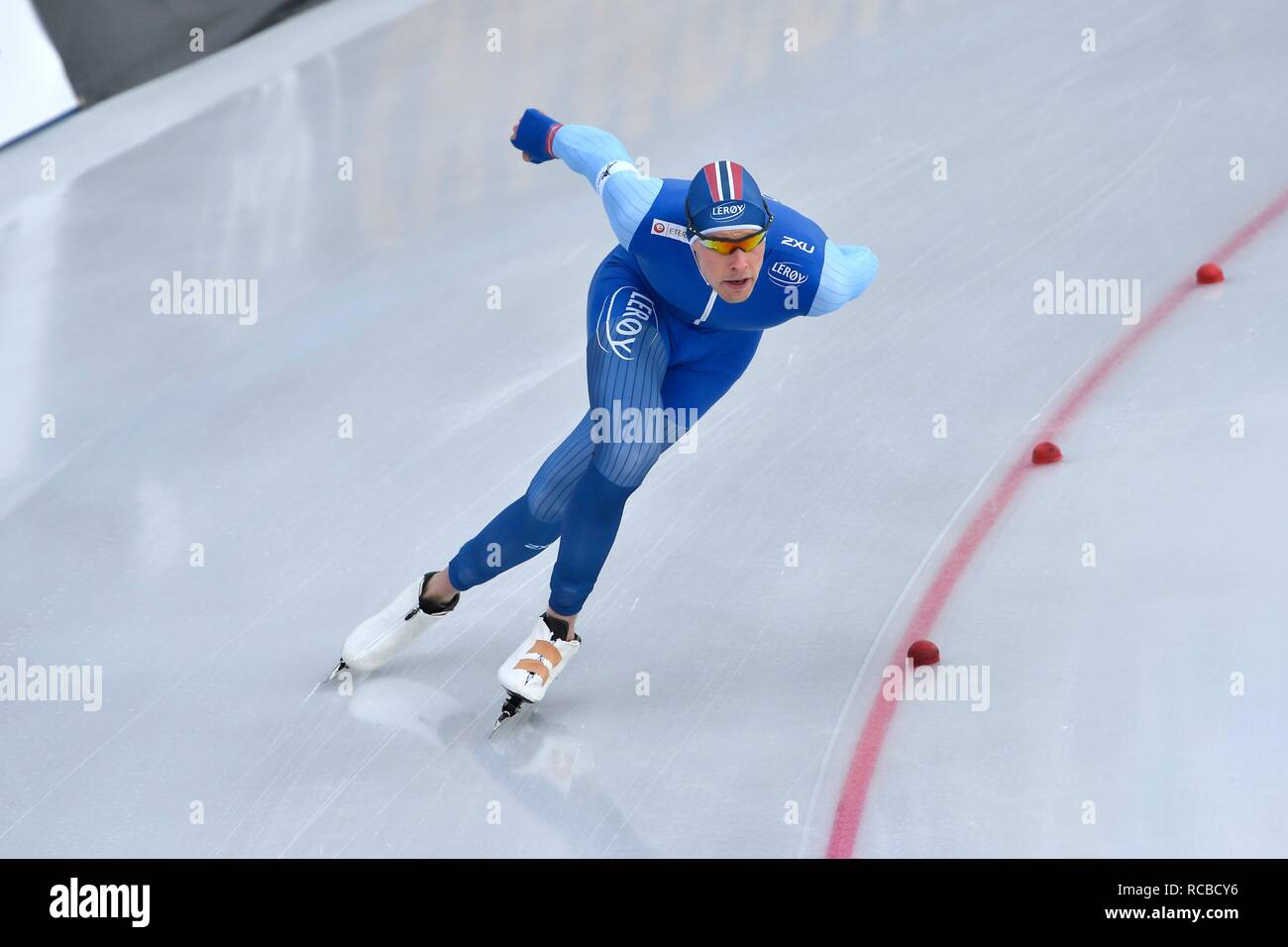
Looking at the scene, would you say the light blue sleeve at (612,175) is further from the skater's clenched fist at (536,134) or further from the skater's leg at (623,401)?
the skater's leg at (623,401)

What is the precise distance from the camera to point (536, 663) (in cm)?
333

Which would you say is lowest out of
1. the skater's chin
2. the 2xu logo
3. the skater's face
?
the skater's chin

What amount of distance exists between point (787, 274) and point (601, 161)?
1.78ft

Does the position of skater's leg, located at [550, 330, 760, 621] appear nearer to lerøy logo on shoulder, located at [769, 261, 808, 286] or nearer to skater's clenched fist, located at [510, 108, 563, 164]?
lerøy logo on shoulder, located at [769, 261, 808, 286]

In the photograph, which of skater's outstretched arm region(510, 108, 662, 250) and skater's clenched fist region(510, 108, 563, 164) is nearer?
skater's outstretched arm region(510, 108, 662, 250)

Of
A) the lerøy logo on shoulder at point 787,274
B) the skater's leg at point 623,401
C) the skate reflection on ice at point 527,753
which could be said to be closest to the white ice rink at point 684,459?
the skate reflection on ice at point 527,753

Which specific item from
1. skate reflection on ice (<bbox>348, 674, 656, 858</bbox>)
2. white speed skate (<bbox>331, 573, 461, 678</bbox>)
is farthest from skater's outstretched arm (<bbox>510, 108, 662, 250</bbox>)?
skate reflection on ice (<bbox>348, 674, 656, 858</bbox>)

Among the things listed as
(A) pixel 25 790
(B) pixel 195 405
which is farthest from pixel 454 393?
(A) pixel 25 790

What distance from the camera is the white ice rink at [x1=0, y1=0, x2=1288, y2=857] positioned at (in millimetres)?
3086

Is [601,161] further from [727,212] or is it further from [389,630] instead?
[389,630]

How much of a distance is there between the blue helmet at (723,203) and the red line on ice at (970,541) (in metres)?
1.12

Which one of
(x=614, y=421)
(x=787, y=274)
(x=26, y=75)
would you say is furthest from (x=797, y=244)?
(x=26, y=75)

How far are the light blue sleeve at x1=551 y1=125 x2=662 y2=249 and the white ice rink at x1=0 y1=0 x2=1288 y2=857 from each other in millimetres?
1045

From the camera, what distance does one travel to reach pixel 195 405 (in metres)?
4.72
